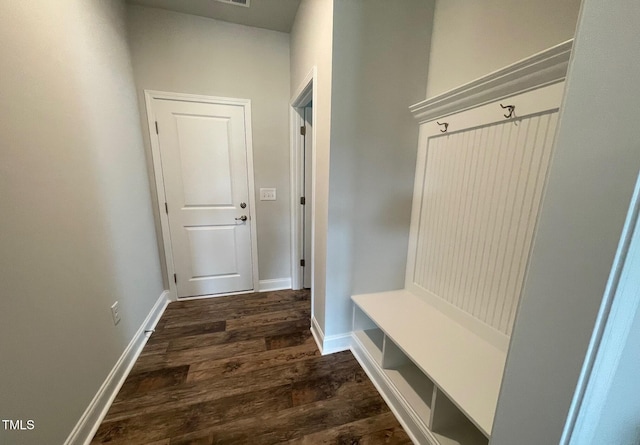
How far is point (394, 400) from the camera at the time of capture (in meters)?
1.38

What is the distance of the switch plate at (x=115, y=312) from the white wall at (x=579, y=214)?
2.02 m

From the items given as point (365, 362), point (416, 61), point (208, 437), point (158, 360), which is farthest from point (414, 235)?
point (158, 360)

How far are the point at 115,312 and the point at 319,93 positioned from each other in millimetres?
1961

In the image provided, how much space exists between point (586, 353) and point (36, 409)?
175 centimetres

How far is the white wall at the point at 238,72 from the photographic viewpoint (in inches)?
82.8

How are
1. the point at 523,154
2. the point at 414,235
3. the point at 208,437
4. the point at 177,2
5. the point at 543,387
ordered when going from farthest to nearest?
the point at 177,2 < the point at 414,235 < the point at 208,437 < the point at 523,154 < the point at 543,387

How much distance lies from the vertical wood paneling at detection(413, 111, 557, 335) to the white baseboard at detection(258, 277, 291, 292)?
167cm

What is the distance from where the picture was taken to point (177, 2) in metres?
1.98

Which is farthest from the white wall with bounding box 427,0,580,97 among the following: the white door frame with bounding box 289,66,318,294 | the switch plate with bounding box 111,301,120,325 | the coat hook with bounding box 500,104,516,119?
the switch plate with bounding box 111,301,120,325

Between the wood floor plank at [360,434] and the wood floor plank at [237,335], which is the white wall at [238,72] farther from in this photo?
the wood floor plank at [360,434]

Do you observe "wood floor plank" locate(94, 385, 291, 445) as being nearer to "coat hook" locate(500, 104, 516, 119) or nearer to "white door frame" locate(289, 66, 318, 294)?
"white door frame" locate(289, 66, 318, 294)

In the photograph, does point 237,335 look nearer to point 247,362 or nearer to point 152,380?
point 247,362

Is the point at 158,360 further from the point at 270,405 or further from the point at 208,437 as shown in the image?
the point at 270,405

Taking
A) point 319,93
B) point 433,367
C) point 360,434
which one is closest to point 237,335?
point 360,434
